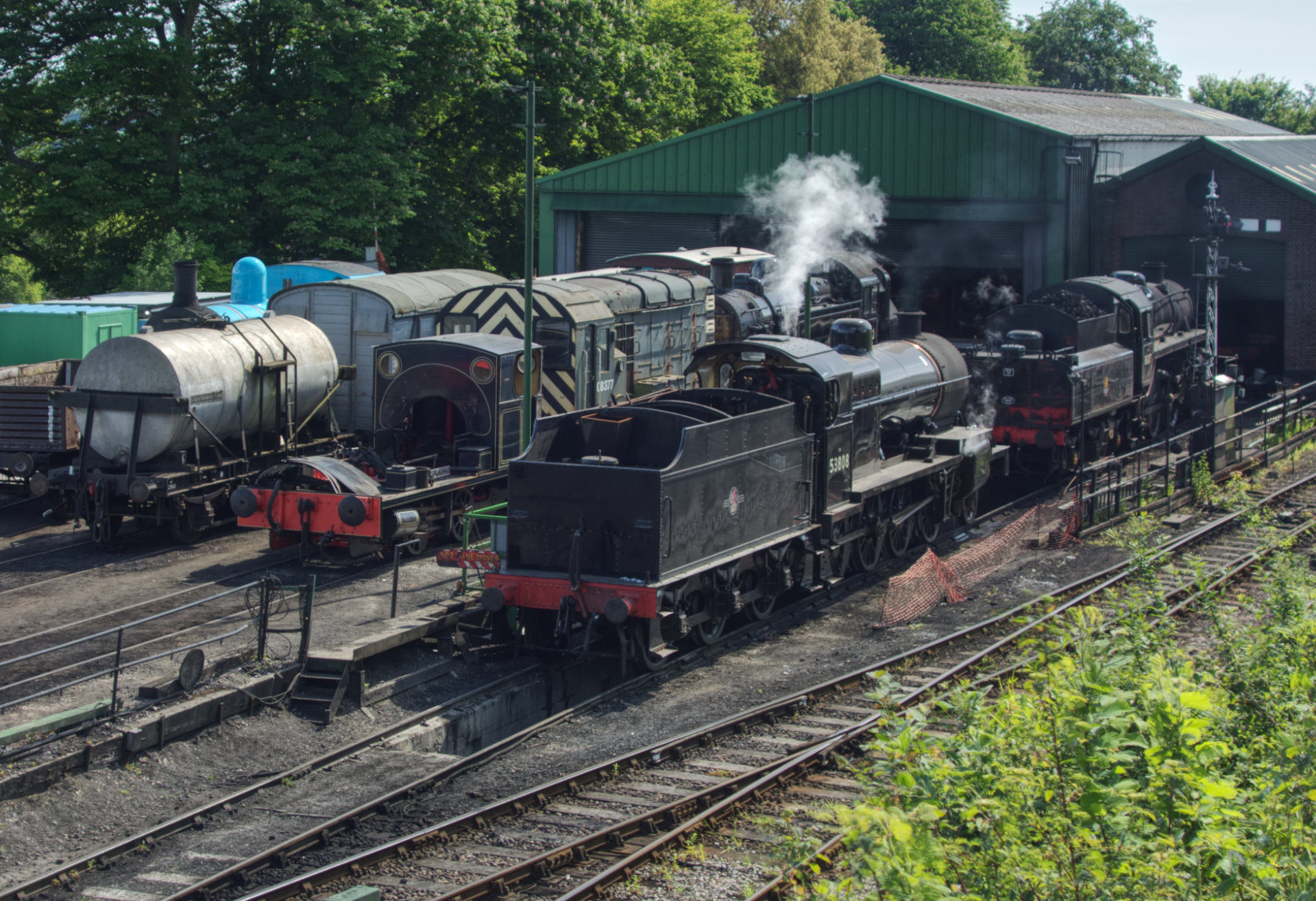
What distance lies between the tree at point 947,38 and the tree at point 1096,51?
25.3 ft

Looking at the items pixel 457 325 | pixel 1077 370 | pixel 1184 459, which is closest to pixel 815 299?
pixel 1077 370

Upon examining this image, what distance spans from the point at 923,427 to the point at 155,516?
11.0m

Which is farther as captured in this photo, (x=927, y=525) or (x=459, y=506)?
(x=927, y=525)

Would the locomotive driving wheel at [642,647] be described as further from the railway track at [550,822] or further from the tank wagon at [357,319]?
the tank wagon at [357,319]

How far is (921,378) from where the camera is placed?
64.4ft

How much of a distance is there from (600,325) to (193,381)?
6.28 meters

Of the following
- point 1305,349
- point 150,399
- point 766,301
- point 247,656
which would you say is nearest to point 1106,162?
point 1305,349

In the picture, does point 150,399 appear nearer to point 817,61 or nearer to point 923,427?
point 923,427

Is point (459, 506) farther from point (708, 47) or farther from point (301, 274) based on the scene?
point (708, 47)

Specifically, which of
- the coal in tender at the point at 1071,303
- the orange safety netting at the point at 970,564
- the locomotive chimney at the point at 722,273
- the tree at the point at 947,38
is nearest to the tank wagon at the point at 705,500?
the orange safety netting at the point at 970,564

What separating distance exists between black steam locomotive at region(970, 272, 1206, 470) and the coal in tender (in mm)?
22

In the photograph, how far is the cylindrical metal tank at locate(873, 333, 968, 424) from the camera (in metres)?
18.7

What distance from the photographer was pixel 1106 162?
3397 centimetres

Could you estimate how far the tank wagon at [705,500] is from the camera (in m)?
13.3
